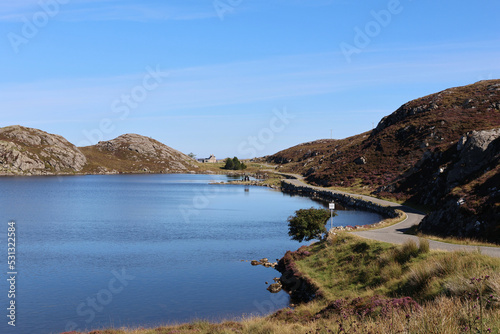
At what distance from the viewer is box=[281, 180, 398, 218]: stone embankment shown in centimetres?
6750

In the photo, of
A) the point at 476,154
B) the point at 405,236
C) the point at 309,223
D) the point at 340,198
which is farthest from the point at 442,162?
the point at 405,236

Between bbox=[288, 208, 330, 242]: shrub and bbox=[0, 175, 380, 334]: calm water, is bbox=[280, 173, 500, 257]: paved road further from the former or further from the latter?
bbox=[0, 175, 380, 334]: calm water

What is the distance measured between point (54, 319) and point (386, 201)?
64208 mm

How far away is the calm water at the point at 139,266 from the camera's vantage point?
28375 millimetres

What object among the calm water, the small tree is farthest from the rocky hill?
the calm water

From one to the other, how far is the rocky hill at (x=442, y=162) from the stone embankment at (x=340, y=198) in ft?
19.8

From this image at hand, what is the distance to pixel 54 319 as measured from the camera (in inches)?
1061

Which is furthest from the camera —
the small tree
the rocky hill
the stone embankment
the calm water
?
the stone embankment

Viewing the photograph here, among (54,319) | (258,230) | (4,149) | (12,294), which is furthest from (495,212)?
(4,149)

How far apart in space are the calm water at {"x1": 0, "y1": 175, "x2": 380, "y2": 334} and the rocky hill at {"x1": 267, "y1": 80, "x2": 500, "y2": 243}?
15427mm

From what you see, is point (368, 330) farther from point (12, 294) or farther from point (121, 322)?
point (12, 294)

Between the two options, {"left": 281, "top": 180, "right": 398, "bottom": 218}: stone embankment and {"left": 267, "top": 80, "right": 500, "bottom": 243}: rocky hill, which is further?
{"left": 281, "top": 180, "right": 398, "bottom": 218}: stone embankment

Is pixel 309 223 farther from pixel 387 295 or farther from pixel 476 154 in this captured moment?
pixel 476 154

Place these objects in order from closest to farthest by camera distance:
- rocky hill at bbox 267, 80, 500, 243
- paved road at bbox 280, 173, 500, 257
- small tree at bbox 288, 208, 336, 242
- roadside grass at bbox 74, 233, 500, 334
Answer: roadside grass at bbox 74, 233, 500, 334 < paved road at bbox 280, 173, 500, 257 < rocky hill at bbox 267, 80, 500, 243 < small tree at bbox 288, 208, 336, 242
